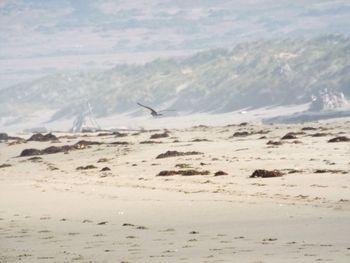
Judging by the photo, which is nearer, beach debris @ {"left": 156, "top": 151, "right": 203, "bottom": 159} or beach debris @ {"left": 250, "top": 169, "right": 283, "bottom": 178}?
beach debris @ {"left": 250, "top": 169, "right": 283, "bottom": 178}

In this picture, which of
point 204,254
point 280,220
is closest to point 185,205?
point 280,220

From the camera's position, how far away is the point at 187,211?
19.0m

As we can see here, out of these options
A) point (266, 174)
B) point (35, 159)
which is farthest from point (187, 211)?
point (35, 159)

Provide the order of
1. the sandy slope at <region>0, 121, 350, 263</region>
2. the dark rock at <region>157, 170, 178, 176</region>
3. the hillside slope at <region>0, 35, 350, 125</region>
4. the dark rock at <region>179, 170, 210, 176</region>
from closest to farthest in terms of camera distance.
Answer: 1. the sandy slope at <region>0, 121, 350, 263</region>
2. the dark rock at <region>179, 170, 210, 176</region>
3. the dark rock at <region>157, 170, 178, 176</region>
4. the hillside slope at <region>0, 35, 350, 125</region>

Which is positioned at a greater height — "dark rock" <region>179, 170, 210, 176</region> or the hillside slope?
the hillside slope

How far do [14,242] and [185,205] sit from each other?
494cm

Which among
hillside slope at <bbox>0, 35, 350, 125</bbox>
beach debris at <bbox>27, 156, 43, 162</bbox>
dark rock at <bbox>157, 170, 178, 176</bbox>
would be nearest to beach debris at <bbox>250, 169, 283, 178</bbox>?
dark rock at <bbox>157, 170, 178, 176</bbox>

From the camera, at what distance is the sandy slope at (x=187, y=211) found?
1388 centimetres

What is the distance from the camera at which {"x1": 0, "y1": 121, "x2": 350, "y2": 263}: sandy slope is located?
13883 millimetres

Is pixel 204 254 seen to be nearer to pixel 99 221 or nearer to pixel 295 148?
pixel 99 221

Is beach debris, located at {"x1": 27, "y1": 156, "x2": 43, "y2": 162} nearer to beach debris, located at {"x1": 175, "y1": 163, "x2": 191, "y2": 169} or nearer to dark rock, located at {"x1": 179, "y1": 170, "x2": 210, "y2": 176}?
beach debris, located at {"x1": 175, "y1": 163, "x2": 191, "y2": 169}

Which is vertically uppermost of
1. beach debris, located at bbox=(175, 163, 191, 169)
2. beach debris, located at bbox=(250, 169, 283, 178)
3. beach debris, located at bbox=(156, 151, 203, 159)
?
beach debris, located at bbox=(156, 151, 203, 159)

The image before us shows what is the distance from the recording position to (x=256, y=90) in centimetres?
14512

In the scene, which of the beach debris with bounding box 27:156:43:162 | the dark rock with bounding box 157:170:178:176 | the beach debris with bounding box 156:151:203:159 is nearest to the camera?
the dark rock with bounding box 157:170:178:176
